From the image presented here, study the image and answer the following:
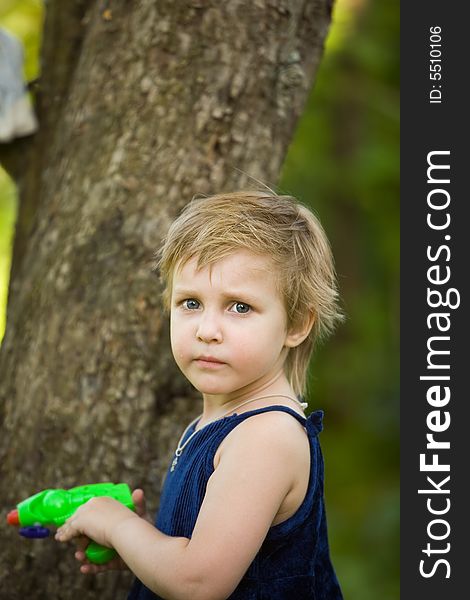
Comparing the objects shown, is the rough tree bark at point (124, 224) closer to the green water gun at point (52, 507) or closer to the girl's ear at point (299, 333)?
the green water gun at point (52, 507)

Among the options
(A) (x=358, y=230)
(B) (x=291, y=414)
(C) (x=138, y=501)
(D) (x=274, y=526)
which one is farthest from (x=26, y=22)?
(D) (x=274, y=526)

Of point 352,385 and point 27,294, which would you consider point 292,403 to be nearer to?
point 27,294

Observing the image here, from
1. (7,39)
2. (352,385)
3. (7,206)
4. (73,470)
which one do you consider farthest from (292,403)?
(352,385)

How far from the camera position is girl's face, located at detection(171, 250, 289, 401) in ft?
6.31

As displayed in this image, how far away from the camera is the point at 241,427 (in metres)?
1.91

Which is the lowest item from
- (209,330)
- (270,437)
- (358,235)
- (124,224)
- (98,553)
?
(98,553)

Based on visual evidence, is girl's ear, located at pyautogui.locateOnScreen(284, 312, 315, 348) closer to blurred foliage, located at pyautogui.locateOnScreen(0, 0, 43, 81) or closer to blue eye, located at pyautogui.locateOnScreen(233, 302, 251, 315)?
blue eye, located at pyautogui.locateOnScreen(233, 302, 251, 315)

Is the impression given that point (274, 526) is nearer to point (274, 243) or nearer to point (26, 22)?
point (274, 243)

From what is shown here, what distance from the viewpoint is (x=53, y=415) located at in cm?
258

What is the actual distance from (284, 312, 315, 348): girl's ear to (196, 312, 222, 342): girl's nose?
214mm

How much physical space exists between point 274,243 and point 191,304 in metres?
0.24

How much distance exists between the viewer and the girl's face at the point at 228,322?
1925mm

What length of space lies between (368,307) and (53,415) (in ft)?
25.6

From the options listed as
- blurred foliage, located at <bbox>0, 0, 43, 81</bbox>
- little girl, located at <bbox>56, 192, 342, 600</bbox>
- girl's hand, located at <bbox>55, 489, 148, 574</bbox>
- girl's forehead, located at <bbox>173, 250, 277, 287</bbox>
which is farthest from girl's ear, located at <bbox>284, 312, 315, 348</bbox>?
blurred foliage, located at <bbox>0, 0, 43, 81</bbox>
